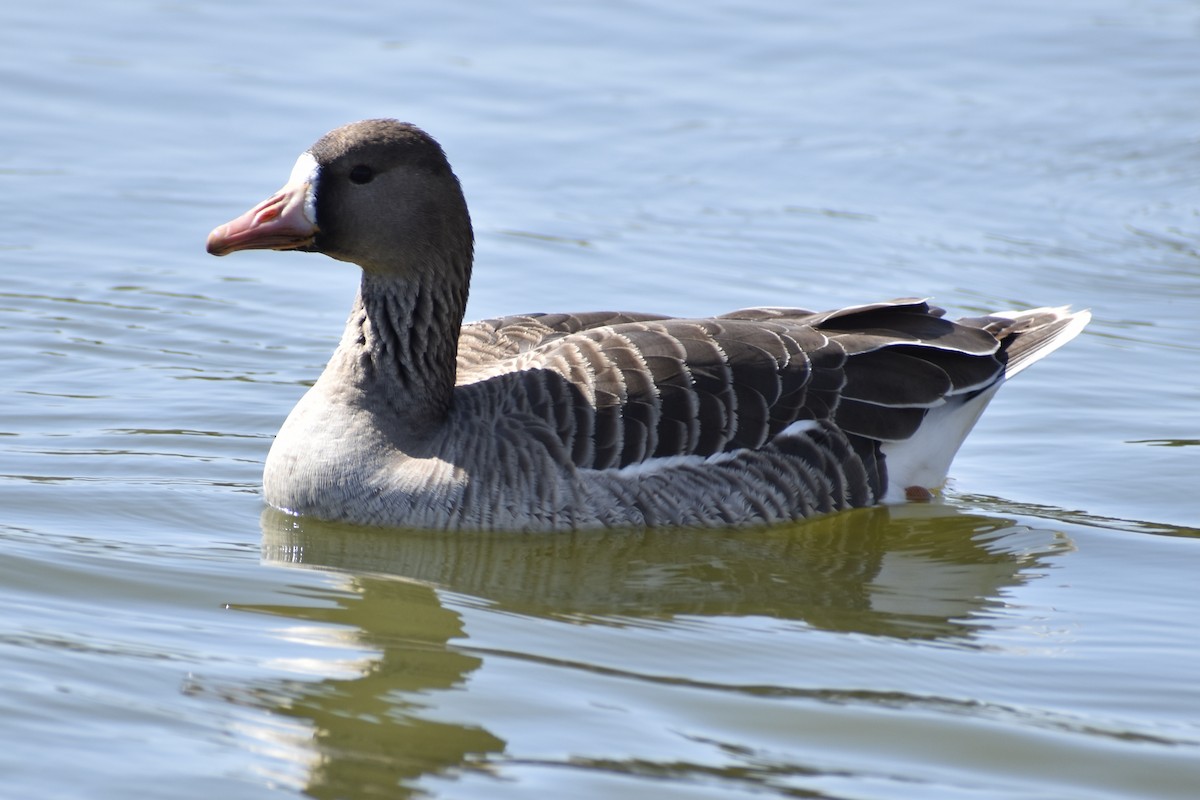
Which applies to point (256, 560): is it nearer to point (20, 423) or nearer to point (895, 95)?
point (20, 423)

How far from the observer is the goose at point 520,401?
389 inches

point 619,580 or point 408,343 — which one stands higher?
point 408,343

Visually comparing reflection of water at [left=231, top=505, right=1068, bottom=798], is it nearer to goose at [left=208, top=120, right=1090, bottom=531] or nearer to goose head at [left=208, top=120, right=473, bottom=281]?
goose at [left=208, top=120, right=1090, bottom=531]

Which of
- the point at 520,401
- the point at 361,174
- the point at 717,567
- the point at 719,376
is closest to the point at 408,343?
the point at 520,401

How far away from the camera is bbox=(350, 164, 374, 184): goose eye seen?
9891 millimetres

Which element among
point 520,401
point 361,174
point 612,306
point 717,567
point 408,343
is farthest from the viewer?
point 612,306

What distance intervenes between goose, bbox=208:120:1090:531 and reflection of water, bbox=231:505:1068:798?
→ 172mm

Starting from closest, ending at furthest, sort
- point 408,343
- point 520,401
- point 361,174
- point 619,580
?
point 619,580 < point 361,174 < point 520,401 < point 408,343

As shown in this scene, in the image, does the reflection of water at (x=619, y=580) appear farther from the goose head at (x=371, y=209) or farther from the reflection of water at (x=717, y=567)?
the goose head at (x=371, y=209)

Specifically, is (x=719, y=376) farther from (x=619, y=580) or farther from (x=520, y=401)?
(x=619, y=580)

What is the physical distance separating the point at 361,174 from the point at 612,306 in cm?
447


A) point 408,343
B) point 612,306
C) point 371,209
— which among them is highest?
point 371,209

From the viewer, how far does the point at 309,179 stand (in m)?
9.80

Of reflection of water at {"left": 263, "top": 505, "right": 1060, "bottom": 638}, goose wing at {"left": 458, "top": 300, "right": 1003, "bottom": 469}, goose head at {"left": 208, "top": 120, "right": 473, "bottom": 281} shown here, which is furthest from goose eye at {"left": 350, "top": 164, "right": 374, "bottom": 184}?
reflection of water at {"left": 263, "top": 505, "right": 1060, "bottom": 638}
